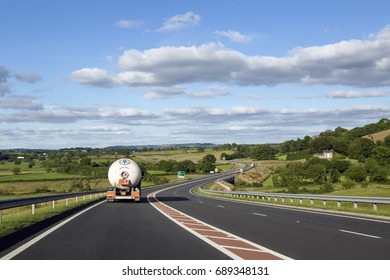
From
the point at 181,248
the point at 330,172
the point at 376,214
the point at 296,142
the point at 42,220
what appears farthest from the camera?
the point at 296,142

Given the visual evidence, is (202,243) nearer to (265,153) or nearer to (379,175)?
(379,175)

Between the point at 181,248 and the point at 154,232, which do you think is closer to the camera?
the point at 181,248

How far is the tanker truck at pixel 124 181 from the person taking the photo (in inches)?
1480

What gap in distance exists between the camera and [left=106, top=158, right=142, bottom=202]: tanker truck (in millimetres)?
37594

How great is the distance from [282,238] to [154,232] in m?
3.90

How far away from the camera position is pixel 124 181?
37.4 m

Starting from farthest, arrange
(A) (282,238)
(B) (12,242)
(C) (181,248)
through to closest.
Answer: (A) (282,238) → (B) (12,242) → (C) (181,248)

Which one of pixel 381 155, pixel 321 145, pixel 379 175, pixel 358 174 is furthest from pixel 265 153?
pixel 379 175

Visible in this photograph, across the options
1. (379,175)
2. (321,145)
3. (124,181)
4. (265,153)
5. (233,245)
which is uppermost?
(321,145)

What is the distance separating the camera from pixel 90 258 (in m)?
9.95

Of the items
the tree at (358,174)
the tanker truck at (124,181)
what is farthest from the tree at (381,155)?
the tanker truck at (124,181)

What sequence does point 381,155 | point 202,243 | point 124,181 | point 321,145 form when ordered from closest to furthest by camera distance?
point 202,243, point 124,181, point 381,155, point 321,145
